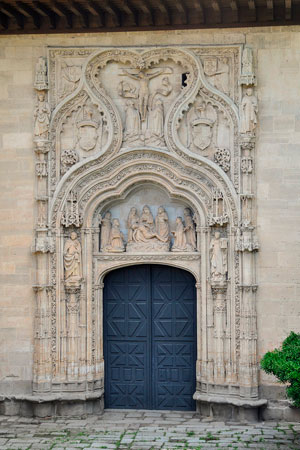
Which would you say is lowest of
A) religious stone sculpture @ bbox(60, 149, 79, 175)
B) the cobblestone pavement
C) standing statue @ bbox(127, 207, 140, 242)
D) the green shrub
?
the cobblestone pavement

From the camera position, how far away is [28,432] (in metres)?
11.2

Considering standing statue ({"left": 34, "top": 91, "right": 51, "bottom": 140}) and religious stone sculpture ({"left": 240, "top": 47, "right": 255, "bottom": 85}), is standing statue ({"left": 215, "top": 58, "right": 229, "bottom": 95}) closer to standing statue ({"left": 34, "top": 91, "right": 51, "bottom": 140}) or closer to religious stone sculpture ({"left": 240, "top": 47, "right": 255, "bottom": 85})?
religious stone sculpture ({"left": 240, "top": 47, "right": 255, "bottom": 85})

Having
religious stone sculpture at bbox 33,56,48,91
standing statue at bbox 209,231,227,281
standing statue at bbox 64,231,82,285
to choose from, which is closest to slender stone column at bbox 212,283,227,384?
standing statue at bbox 209,231,227,281

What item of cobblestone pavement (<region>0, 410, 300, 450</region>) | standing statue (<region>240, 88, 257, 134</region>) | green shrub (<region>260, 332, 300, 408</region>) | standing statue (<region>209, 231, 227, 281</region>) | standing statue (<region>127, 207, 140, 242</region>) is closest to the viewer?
green shrub (<region>260, 332, 300, 408</region>)

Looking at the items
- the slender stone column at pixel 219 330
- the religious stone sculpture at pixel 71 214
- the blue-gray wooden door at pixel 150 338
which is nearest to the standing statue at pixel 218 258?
the slender stone column at pixel 219 330

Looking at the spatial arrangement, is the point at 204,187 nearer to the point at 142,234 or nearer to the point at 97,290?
the point at 142,234

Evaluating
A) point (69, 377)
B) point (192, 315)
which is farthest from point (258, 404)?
point (69, 377)

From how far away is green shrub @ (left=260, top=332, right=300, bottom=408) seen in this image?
9566 mm

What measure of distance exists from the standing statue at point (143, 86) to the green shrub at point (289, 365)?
4.50 meters

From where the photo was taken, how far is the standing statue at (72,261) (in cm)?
1198

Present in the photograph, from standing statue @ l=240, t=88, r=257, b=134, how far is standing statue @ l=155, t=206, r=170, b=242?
193 centimetres

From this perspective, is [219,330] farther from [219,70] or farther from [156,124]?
[219,70]

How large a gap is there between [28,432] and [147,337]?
2538 mm

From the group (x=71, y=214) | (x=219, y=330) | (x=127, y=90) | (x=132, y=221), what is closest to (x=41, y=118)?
(x=127, y=90)
